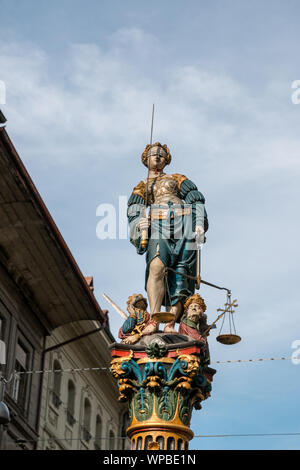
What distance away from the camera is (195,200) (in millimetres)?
12133

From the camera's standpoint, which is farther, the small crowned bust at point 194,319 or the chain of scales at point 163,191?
the chain of scales at point 163,191

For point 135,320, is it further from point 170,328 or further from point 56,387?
point 56,387

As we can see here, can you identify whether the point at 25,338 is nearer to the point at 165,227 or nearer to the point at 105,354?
the point at 105,354

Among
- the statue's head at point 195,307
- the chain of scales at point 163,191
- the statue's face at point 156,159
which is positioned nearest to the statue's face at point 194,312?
the statue's head at point 195,307

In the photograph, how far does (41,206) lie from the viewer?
2502cm

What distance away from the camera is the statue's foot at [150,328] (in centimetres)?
1100

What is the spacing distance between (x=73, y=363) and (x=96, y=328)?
4.67ft

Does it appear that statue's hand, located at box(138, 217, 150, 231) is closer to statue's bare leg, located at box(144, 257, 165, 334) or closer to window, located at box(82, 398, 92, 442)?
statue's bare leg, located at box(144, 257, 165, 334)

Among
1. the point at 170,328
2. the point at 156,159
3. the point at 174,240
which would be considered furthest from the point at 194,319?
the point at 156,159

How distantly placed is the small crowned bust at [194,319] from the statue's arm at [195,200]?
1.01 meters

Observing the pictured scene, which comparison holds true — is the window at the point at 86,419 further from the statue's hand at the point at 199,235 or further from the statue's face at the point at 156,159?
the statue's hand at the point at 199,235

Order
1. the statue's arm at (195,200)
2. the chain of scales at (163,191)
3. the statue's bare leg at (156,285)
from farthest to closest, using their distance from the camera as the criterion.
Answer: the chain of scales at (163,191)
the statue's arm at (195,200)
the statue's bare leg at (156,285)

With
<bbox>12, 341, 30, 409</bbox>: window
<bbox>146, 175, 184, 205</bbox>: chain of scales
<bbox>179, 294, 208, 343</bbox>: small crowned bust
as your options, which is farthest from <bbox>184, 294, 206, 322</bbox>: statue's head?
<bbox>12, 341, 30, 409</bbox>: window

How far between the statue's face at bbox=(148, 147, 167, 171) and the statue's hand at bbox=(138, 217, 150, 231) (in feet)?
3.87
